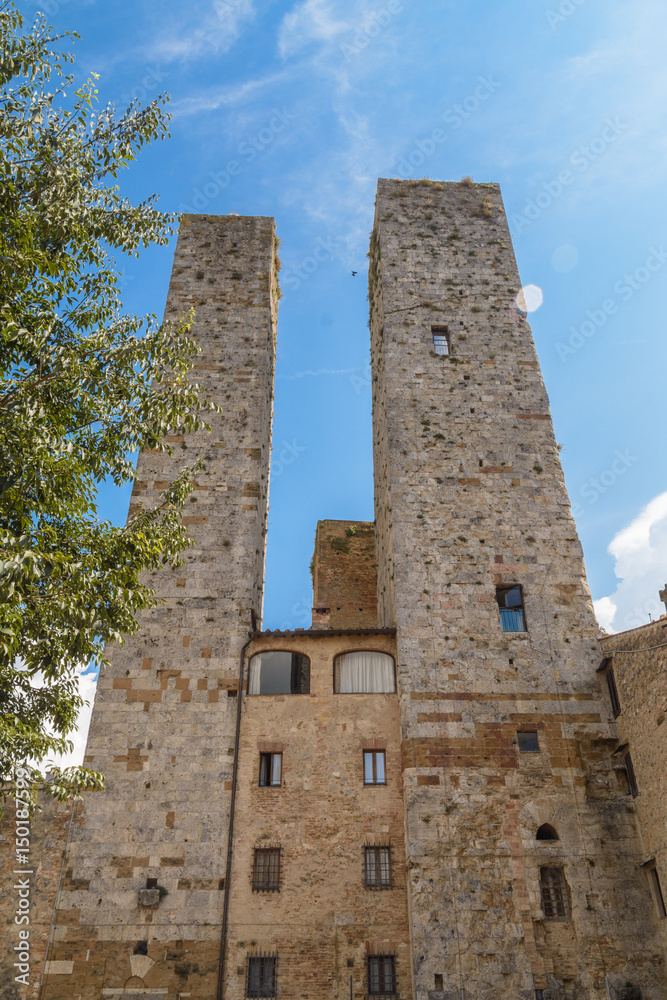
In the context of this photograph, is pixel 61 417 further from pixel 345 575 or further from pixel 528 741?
pixel 345 575

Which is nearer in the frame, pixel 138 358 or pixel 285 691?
pixel 138 358

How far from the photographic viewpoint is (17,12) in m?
10.9

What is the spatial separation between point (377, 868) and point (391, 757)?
223 cm

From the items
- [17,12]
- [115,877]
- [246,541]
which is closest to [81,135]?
[17,12]

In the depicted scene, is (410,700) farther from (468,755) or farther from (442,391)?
(442,391)

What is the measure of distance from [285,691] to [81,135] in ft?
39.2

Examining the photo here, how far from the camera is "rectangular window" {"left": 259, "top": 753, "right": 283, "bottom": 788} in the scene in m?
16.4

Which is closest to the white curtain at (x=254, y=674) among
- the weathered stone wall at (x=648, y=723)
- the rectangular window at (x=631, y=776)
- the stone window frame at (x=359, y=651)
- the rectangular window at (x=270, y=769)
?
the rectangular window at (x=270, y=769)

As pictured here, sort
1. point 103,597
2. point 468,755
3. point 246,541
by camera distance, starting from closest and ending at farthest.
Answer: point 103,597 < point 468,755 < point 246,541

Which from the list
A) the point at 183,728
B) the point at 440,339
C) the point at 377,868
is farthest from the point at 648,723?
the point at 440,339

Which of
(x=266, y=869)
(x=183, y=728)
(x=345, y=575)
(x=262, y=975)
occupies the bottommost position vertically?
(x=262, y=975)

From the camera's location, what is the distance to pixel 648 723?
601 inches

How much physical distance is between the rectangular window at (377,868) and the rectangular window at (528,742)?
11.8ft

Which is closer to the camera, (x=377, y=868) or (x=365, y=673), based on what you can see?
(x=377, y=868)
